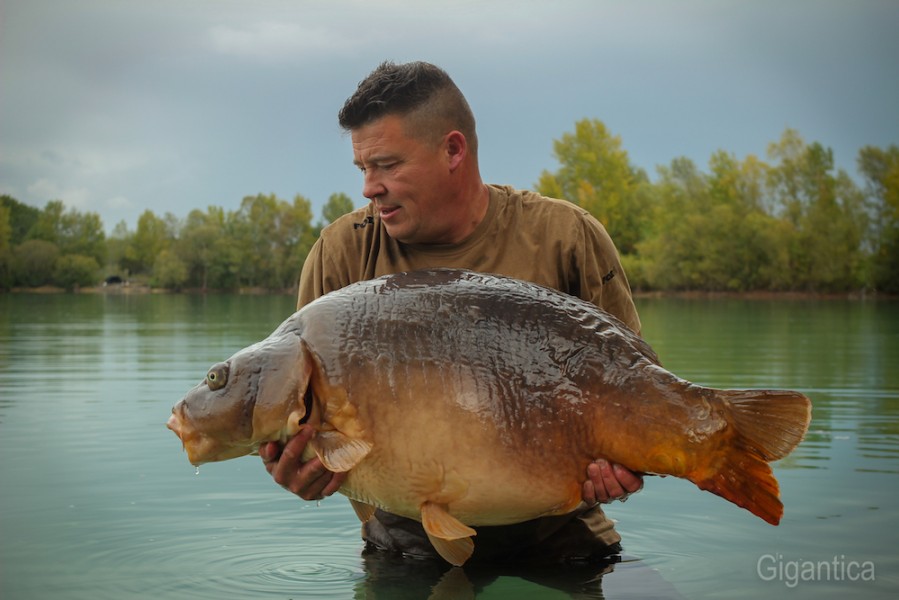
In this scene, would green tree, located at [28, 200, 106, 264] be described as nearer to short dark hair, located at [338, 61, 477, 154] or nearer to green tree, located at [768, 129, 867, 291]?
green tree, located at [768, 129, 867, 291]

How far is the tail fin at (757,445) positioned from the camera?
356 cm

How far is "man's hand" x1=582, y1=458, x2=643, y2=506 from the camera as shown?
3750mm

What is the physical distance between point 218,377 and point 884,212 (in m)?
82.4

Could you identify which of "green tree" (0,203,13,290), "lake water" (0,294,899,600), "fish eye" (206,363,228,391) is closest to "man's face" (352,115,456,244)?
"fish eye" (206,363,228,391)

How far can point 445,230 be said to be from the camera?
4773mm

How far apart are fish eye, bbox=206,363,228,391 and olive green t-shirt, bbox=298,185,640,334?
4.63 ft

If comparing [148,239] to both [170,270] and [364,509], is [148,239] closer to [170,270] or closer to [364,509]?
[170,270]

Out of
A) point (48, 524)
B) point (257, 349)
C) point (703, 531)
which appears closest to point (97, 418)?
point (48, 524)

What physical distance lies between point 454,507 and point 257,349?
97cm

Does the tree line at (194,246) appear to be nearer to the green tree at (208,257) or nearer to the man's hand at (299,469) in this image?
the green tree at (208,257)

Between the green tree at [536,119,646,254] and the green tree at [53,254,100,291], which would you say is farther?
the green tree at [53,254,100,291]

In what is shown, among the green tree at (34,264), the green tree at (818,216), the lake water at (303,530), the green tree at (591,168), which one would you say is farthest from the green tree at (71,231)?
the lake water at (303,530)

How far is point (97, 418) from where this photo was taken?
11695 mm

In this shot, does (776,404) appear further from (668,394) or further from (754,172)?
(754,172)
